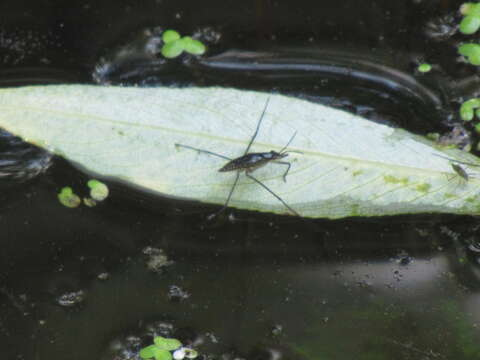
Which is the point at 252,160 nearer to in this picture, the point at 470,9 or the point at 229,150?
the point at 229,150

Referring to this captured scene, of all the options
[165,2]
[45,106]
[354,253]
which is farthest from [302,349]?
[165,2]

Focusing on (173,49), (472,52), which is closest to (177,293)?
(173,49)

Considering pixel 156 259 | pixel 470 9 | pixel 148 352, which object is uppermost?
pixel 470 9

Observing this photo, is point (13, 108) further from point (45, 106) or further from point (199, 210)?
point (199, 210)

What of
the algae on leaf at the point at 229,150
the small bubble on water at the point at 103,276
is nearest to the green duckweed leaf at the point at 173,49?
the algae on leaf at the point at 229,150

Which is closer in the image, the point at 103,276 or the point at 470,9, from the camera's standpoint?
the point at 103,276

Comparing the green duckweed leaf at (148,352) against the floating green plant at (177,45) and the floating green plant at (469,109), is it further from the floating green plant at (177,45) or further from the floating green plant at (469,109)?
the floating green plant at (469,109)
